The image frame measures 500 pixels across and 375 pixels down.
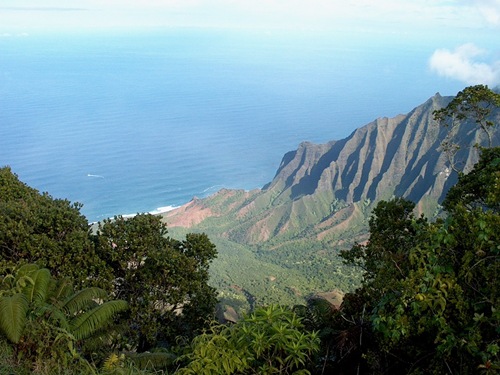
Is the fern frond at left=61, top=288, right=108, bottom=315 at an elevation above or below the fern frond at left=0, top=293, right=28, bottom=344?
below

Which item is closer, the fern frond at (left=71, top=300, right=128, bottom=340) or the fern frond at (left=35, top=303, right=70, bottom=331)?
the fern frond at (left=35, top=303, right=70, bottom=331)

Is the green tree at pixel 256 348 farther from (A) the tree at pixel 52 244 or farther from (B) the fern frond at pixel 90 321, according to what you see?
(A) the tree at pixel 52 244

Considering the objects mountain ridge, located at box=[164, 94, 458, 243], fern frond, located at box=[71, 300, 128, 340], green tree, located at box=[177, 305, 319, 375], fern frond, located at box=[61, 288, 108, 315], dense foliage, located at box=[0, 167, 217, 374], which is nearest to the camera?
green tree, located at box=[177, 305, 319, 375]

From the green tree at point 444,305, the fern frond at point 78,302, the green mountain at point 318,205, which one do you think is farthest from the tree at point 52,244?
the green mountain at point 318,205

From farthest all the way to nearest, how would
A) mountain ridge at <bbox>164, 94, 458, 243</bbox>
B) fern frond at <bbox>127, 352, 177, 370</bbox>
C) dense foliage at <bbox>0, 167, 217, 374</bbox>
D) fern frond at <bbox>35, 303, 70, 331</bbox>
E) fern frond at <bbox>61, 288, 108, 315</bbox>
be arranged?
1. mountain ridge at <bbox>164, 94, 458, 243</bbox>
2. dense foliage at <bbox>0, 167, 217, 374</bbox>
3. fern frond at <bbox>61, 288, 108, 315</bbox>
4. fern frond at <bbox>127, 352, 177, 370</bbox>
5. fern frond at <bbox>35, 303, 70, 331</bbox>

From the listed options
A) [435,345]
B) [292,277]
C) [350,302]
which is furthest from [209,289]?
[292,277]

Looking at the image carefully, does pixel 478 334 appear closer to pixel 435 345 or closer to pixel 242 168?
pixel 435 345

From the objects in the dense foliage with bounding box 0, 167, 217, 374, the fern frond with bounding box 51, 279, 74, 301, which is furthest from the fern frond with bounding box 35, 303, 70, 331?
the dense foliage with bounding box 0, 167, 217, 374

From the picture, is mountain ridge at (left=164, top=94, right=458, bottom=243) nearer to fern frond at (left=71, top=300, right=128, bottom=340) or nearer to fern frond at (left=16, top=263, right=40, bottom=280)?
fern frond at (left=16, top=263, right=40, bottom=280)
